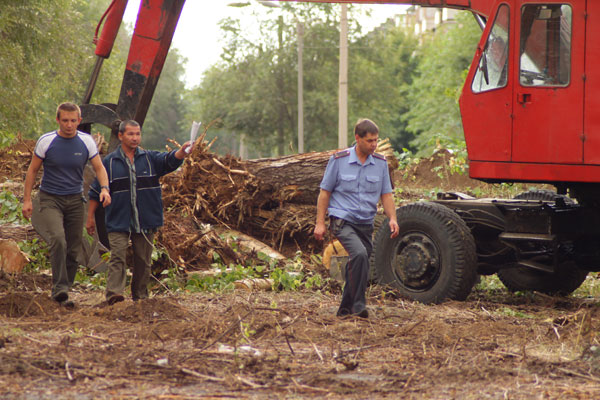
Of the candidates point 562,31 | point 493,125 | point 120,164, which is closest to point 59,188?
point 120,164

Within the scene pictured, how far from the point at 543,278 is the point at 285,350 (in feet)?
16.2

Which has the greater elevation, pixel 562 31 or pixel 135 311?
pixel 562 31

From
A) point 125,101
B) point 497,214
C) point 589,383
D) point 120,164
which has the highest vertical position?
point 125,101

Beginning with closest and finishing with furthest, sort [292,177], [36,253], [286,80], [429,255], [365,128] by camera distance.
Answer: [365,128]
[429,255]
[36,253]
[292,177]
[286,80]

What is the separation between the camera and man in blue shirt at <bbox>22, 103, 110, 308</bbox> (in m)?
7.44

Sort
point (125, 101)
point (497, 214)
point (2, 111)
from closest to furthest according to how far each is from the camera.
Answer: point (497, 214)
point (125, 101)
point (2, 111)

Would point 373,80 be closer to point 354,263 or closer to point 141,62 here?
point 141,62

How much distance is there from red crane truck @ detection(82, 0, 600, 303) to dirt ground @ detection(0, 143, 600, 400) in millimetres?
533

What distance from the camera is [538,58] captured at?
7.88 m

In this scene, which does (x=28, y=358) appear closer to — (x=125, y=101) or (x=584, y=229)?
(x=125, y=101)

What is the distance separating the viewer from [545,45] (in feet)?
25.8

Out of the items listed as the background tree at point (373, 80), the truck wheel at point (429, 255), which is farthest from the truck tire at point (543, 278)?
the background tree at point (373, 80)

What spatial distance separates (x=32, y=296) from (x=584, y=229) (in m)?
5.17

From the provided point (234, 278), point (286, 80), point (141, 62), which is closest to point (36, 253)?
point (234, 278)
